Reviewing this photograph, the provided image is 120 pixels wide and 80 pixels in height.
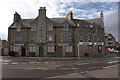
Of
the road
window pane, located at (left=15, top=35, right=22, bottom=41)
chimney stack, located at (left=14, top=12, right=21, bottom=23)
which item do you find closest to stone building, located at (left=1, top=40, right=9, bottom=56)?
window pane, located at (left=15, top=35, right=22, bottom=41)

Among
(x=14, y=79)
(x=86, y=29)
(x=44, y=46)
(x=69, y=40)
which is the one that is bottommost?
(x=14, y=79)

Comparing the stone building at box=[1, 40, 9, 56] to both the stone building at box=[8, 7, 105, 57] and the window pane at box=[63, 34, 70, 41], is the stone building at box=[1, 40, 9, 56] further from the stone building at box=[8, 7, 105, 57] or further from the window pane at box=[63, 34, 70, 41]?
the window pane at box=[63, 34, 70, 41]

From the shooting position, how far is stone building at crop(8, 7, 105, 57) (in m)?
25.2

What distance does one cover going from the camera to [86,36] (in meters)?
26.6

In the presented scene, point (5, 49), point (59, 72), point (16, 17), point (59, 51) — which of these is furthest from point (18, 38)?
point (59, 72)

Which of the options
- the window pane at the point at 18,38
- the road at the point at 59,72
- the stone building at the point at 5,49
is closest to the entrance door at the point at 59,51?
the window pane at the point at 18,38

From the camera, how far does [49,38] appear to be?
25.6m

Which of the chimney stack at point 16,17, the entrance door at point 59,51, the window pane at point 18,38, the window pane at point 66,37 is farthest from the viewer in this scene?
the chimney stack at point 16,17

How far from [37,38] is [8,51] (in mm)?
10189

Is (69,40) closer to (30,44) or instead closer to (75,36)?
(75,36)

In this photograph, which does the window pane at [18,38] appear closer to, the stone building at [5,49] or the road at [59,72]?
the stone building at [5,49]

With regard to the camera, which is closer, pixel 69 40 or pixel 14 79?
pixel 14 79

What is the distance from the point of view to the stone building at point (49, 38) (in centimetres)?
2516

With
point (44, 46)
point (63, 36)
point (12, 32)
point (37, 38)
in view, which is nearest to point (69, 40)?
point (63, 36)
